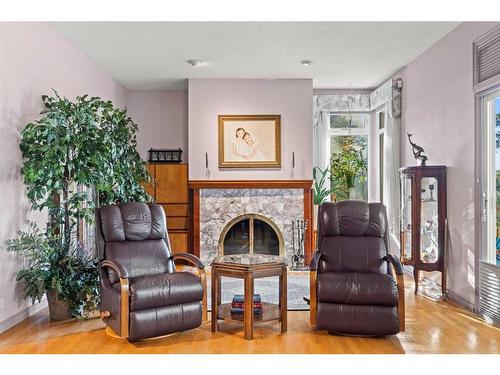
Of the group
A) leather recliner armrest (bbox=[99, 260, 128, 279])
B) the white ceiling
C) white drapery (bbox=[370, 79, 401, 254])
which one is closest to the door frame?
the white ceiling

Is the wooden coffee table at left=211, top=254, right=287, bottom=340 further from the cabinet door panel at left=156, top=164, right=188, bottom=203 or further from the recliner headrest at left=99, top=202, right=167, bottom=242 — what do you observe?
the cabinet door panel at left=156, top=164, right=188, bottom=203

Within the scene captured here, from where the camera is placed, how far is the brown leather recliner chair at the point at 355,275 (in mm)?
3799

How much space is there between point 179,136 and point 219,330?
4.56 metres

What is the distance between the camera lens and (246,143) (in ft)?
24.0

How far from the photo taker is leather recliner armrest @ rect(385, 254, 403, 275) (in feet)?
12.8

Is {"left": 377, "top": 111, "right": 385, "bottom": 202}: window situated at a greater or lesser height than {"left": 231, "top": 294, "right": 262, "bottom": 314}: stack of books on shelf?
greater

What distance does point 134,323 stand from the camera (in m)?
3.64

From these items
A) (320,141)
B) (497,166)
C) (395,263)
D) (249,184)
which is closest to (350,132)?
(320,141)

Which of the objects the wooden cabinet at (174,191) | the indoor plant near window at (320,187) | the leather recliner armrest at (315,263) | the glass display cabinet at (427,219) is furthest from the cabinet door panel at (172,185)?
the leather recliner armrest at (315,263)

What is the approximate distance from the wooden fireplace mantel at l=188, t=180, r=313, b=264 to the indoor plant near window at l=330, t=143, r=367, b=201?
0.85 meters

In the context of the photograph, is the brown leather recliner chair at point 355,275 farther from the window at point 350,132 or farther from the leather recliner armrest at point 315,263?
the window at point 350,132

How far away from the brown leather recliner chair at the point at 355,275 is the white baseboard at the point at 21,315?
2.44 m
